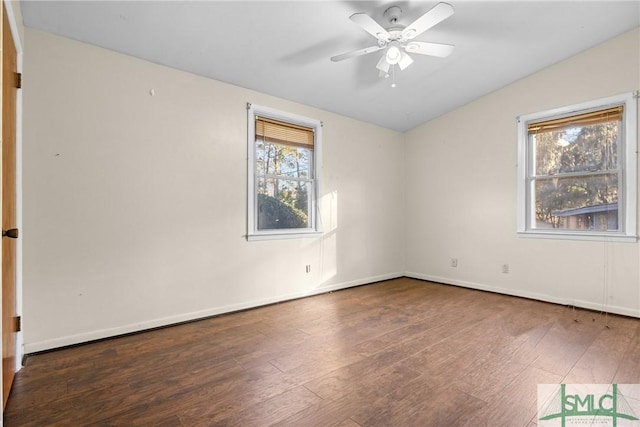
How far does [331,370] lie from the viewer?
2215 millimetres

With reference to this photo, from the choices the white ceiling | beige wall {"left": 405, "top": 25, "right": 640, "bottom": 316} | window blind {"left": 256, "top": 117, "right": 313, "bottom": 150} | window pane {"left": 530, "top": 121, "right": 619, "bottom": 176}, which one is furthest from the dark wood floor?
the white ceiling

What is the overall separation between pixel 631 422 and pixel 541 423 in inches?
18.3

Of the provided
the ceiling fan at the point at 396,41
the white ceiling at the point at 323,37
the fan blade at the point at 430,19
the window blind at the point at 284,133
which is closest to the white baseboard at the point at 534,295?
the white ceiling at the point at 323,37

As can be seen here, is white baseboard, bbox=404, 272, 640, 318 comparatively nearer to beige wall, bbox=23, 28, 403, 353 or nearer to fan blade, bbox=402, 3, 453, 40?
beige wall, bbox=23, 28, 403, 353

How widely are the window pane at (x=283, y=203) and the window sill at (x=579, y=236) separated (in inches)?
111

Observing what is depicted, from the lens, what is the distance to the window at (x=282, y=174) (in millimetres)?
3730

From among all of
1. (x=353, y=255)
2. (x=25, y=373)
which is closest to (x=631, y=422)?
(x=353, y=255)

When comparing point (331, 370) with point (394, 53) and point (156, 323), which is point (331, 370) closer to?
point (156, 323)

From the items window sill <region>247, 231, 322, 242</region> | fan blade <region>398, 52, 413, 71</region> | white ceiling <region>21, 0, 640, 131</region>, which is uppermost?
white ceiling <region>21, 0, 640, 131</region>

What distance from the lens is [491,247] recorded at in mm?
4387

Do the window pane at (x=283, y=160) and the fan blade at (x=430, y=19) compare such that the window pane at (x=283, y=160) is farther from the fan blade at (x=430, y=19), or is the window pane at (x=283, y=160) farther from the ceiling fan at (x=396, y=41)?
the fan blade at (x=430, y=19)

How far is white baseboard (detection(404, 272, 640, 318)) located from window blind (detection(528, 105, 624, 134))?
2.03 meters

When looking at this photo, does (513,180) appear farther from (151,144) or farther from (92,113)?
(92,113)

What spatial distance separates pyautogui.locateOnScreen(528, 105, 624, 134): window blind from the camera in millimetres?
3484
